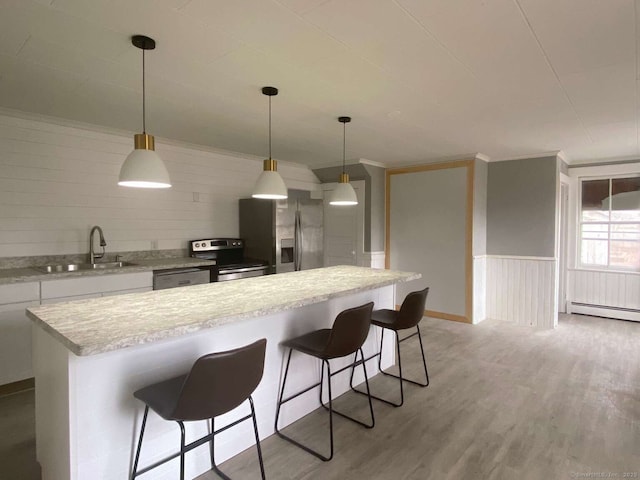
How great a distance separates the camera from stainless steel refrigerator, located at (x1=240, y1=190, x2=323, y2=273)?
459 cm

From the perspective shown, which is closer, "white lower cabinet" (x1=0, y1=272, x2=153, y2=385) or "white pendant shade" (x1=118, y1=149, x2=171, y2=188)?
"white pendant shade" (x1=118, y1=149, x2=171, y2=188)

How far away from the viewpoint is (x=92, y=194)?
369 cm

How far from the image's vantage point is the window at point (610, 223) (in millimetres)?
5156

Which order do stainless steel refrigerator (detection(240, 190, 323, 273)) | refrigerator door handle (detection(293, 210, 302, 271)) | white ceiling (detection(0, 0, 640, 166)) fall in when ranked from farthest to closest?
refrigerator door handle (detection(293, 210, 302, 271)) < stainless steel refrigerator (detection(240, 190, 323, 273)) < white ceiling (detection(0, 0, 640, 166))

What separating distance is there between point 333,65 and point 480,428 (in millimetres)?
2565

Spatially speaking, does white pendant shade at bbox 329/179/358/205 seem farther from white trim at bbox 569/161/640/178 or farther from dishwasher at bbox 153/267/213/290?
white trim at bbox 569/161/640/178

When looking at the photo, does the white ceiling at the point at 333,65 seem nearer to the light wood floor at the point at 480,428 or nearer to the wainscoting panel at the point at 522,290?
the wainscoting panel at the point at 522,290

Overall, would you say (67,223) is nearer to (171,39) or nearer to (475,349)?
(171,39)

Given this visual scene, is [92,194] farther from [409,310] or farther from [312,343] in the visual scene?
[409,310]

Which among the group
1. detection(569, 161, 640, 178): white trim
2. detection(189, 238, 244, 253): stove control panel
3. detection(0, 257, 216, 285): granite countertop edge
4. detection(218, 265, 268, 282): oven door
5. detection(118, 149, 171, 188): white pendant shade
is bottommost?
detection(218, 265, 268, 282): oven door

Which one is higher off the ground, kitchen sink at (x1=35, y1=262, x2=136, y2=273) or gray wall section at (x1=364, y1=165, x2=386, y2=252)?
gray wall section at (x1=364, y1=165, x2=386, y2=252)

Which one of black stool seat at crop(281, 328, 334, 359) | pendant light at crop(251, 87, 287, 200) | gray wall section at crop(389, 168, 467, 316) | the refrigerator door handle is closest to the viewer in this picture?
black stool seat at crop(281, 328, 334, 359)

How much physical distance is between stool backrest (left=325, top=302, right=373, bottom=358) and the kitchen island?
203 mm

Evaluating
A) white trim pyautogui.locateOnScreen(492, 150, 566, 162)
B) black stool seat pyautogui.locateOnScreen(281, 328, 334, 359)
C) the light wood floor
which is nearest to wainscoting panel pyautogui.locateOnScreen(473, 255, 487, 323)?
the light wood floor
